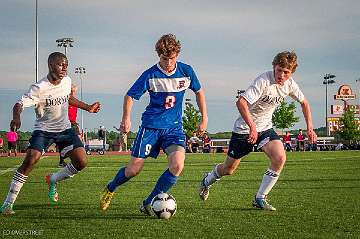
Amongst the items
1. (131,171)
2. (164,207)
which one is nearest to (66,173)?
(131,171)

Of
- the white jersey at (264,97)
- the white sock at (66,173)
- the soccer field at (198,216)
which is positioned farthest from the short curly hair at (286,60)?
the white sock at (66,173)

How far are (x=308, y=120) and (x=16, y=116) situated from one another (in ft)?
14.5

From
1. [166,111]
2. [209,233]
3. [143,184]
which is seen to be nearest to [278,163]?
[166,111]

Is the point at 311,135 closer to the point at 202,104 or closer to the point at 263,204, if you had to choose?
the point at 263,204

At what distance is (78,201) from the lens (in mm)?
10320

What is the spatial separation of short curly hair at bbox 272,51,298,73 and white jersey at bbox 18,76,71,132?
318cm

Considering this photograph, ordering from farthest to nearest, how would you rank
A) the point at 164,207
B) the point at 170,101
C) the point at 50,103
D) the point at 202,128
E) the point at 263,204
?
the point at 50,103 < the point at 263,204 < the point at 202,128 < the point at 170,101 < the point at 164,207

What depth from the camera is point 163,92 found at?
8.45 meters

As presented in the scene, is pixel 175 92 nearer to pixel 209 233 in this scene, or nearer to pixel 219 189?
pixel 209 233

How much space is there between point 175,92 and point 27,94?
2.16 metres

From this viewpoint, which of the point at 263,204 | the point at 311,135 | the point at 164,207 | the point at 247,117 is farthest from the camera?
the point at 311,135

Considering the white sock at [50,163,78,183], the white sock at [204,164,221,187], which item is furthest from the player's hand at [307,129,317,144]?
the white sock at [50,163,78,183]

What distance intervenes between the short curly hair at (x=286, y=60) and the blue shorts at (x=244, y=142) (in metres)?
1.12

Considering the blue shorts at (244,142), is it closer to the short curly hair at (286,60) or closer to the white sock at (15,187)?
the short curly hair at (286,60)
